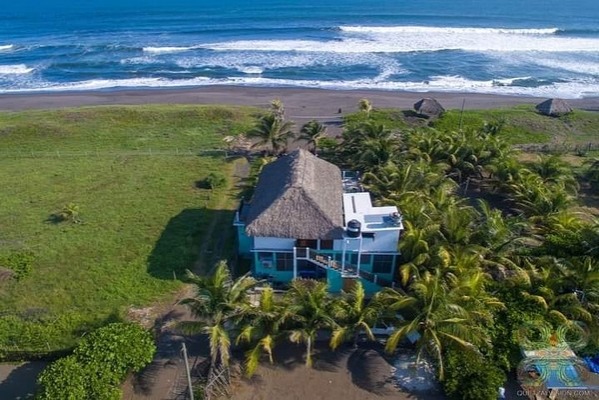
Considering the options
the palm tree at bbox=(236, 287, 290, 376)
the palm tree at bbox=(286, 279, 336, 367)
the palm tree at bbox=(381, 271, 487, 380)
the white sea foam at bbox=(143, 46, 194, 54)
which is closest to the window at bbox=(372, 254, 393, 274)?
the palm tree at bbox=(381, 271, 487, 380)

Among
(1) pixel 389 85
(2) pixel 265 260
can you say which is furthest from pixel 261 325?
(1) pixel 389 85

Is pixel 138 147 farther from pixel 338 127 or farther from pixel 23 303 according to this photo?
pixel 23 303

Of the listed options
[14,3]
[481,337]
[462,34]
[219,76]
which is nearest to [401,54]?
[462,34]

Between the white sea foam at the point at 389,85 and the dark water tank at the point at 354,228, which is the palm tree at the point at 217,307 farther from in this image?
the white sea foam at the point at 389,85

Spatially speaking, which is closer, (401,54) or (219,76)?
(219,76)

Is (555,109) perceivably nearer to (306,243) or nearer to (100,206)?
(306,243)
